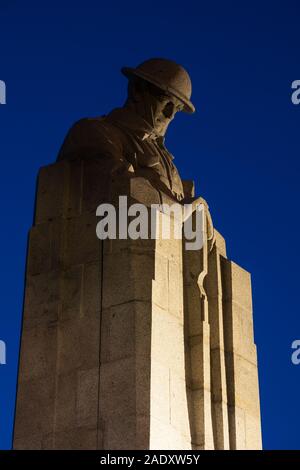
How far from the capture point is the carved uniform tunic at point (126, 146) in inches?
1045

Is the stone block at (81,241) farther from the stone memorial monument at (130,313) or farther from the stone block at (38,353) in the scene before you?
the stone block at (38,353)

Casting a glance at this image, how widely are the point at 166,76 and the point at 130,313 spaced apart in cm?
537

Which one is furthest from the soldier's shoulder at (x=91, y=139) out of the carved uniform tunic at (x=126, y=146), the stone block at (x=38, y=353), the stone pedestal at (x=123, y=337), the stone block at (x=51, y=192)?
the stone block at (x=38, y=353)

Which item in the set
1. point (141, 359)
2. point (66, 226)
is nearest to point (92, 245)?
point (66, 226)

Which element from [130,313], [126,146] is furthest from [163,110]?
[130,313]

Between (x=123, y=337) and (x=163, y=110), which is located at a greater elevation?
(x=163, y=110)

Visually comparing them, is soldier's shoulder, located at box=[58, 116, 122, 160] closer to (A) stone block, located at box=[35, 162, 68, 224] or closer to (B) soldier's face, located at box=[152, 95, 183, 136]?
(A) stone block, located at box=[35, 162, 68, 224]

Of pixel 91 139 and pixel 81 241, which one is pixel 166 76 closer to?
pixel 91 139

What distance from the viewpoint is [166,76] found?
2752cm

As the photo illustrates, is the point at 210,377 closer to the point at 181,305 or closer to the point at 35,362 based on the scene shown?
the point at 181,305

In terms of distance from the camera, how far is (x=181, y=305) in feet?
82.9

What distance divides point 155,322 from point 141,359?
751mm

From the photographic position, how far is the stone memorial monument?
78.0 ft

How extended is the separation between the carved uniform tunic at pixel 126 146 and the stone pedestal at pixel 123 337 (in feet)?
1.51
